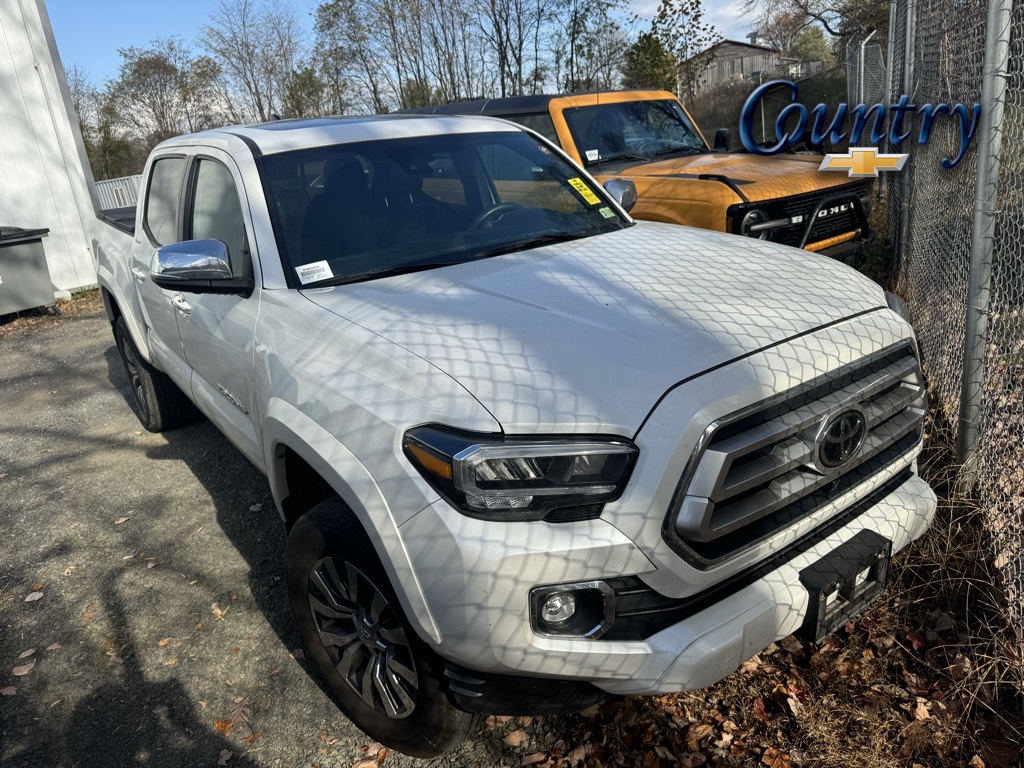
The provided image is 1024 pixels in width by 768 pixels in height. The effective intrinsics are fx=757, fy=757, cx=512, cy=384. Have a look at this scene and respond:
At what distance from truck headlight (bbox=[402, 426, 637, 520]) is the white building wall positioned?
9997 millimetres

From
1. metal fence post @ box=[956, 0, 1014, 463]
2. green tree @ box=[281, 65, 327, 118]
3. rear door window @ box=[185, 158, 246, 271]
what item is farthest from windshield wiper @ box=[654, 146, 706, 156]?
green tree @ box=[281, 65, 327, 118]

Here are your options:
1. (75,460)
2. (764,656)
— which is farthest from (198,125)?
(764,656)

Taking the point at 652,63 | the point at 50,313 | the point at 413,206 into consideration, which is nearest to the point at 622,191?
the point at 413,206

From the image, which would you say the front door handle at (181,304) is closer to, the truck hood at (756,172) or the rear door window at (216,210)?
the rear door window at (216,210)

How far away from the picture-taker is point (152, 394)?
17.0 feet

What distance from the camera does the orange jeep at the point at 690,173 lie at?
5.18 meters

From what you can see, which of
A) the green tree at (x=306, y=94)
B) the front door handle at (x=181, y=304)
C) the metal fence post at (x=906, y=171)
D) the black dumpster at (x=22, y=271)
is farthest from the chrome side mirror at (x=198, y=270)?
the green tree at (x=306, y=94)

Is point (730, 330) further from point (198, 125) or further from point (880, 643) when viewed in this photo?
point (198, 125)

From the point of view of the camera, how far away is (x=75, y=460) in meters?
5.17

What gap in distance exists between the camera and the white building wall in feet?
Result: 33.8

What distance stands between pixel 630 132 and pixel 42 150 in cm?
873

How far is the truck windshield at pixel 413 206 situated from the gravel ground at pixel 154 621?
5.09 ft

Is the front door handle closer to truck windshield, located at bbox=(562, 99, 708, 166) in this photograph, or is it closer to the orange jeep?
→ the orange jeep

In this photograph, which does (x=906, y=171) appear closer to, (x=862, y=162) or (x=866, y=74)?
(x=862, y=162)
